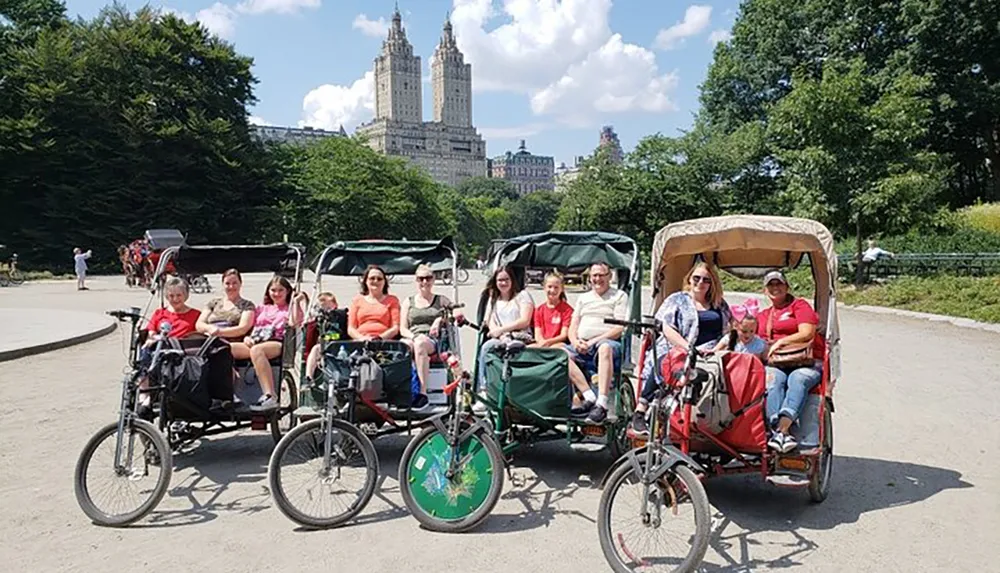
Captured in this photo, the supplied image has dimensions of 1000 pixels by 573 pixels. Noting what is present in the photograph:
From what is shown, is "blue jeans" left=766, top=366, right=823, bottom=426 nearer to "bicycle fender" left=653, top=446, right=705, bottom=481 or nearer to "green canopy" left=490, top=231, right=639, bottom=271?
"bicycle fender" left=653, top=446, right=705, bottom=481

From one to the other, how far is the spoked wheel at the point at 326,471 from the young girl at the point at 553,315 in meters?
2.26

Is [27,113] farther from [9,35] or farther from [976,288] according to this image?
[976,288]

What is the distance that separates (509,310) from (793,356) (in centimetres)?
260

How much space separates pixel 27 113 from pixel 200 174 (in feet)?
31.0

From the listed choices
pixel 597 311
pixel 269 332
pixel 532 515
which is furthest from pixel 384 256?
pixel 532 515

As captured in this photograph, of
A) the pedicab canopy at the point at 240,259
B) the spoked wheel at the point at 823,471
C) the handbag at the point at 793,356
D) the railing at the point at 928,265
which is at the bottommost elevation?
the spoked wheel at the point at 823,471

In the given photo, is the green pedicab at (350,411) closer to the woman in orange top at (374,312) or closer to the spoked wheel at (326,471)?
the spoked wheel at (326,471)

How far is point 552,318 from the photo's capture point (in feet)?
24.3

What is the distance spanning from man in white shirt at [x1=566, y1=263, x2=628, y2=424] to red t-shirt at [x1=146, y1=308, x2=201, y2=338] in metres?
3.47

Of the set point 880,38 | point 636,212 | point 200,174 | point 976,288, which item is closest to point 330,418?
point 976,288

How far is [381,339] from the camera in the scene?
7.23 metres

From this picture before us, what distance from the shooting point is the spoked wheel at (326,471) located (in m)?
5.48

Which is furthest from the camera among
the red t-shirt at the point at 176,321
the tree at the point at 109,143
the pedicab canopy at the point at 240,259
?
the tree at the point at 109,143

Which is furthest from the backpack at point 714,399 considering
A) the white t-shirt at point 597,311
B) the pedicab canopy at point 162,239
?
the pedicab canopy at point 162,239
